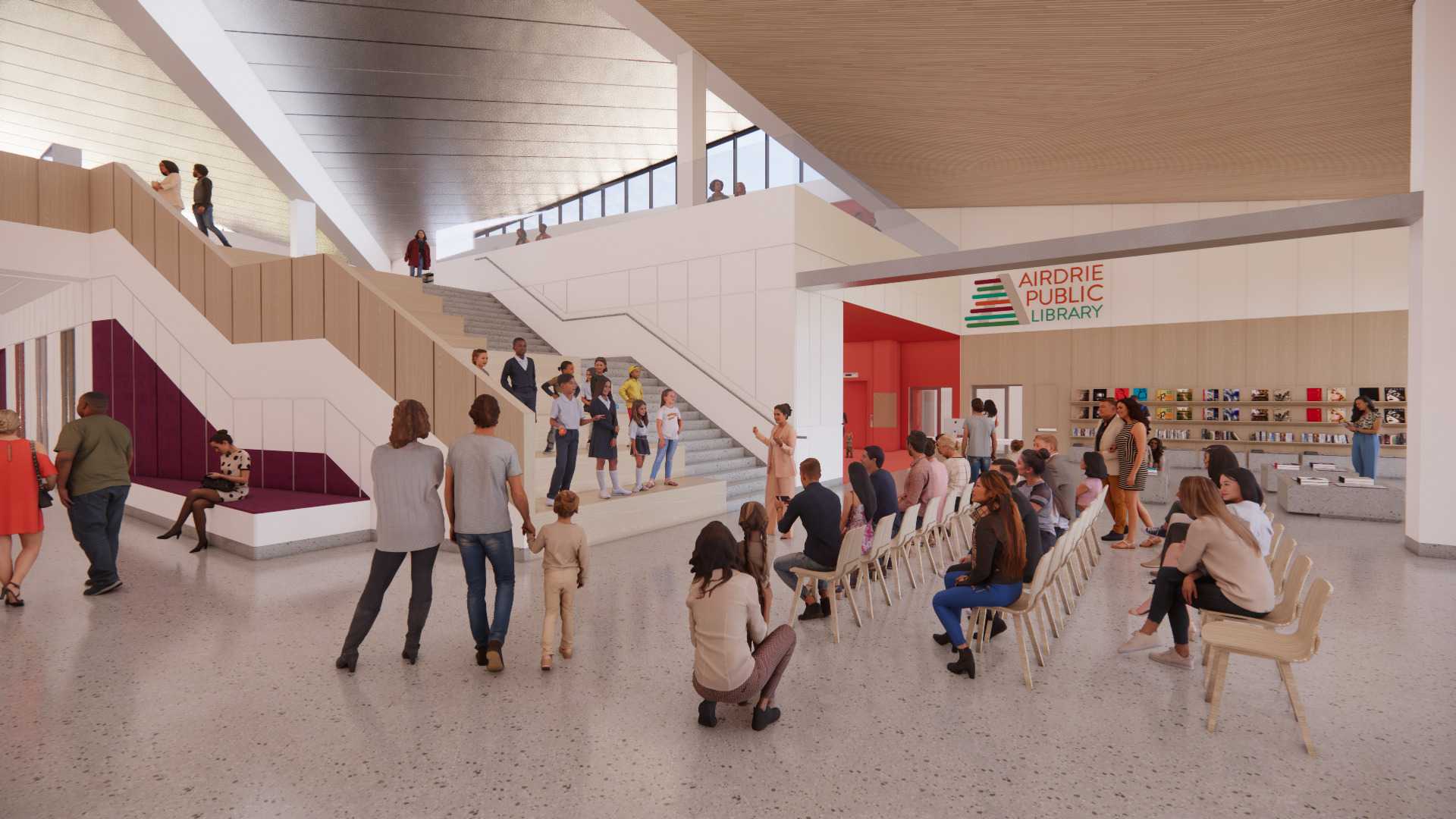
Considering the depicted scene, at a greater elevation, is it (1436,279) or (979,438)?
(1436,279)

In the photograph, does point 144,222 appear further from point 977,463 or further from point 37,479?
point 977,463

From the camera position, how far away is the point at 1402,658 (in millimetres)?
4035

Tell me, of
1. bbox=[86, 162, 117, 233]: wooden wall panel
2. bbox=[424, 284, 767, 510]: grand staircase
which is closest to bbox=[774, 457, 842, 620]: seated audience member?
bbox=[424, 284, 767, 510]: grand staircase

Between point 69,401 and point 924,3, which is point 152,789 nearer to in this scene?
point 924,3

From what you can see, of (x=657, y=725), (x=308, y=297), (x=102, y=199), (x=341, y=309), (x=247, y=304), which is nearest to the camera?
(x=657, y=725)

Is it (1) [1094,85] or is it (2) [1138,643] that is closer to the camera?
(2) [1138,643]

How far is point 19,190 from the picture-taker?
8.25 meters

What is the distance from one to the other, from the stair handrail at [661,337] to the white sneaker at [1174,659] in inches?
285

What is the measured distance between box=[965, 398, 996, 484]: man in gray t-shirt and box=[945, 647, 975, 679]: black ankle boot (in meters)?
6.31

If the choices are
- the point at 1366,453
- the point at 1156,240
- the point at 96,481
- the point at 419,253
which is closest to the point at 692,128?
the point at 419,253

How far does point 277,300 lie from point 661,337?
6061 mm

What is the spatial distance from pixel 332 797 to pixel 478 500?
153 cm

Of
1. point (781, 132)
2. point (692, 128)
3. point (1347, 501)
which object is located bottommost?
point (1347, 501)

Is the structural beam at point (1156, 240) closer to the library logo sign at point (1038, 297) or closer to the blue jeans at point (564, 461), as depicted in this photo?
the blue jeans at point (564, 461)
